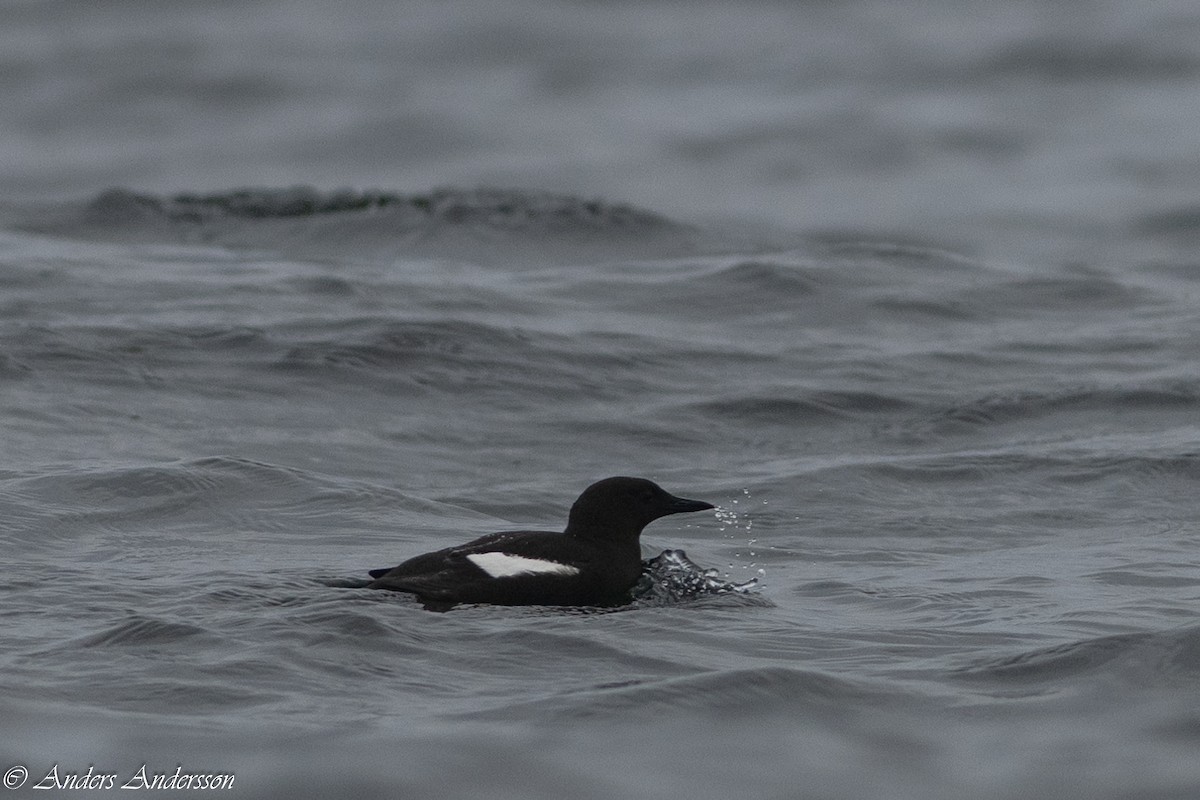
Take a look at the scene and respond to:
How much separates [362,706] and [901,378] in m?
9.38

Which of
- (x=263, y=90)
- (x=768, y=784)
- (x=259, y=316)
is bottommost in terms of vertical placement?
(x=768, y=784)

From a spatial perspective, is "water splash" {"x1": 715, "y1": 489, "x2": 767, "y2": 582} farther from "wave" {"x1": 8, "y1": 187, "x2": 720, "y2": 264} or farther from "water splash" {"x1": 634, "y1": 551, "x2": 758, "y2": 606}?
"wave" {"x1": 8, "y1": 187, "x2": 720, "y2": 264}

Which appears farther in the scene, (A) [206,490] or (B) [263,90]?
(B) [263,90]

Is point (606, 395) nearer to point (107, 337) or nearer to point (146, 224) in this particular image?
point (107, 337)

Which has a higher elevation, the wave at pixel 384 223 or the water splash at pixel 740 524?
the wave at pixel 384 223

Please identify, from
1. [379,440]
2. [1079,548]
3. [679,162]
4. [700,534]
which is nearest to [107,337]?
[379,440]

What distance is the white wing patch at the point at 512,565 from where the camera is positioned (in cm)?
919

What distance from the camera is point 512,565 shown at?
30.5 ft

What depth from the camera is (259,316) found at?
674 inches
